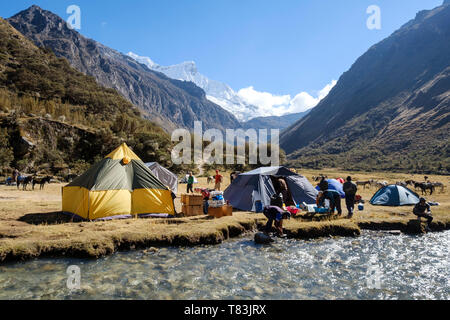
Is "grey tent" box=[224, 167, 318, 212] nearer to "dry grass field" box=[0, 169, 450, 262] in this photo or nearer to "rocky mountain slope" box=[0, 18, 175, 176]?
"dry grass field" box=[0, 169, 450, 262]

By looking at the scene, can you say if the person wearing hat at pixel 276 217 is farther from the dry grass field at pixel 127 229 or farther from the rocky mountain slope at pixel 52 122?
the rocky mountain slope at pixel 52 122

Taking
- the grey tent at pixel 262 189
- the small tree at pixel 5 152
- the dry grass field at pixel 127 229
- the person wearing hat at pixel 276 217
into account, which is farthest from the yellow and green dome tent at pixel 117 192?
the small tree at pixel 5 152

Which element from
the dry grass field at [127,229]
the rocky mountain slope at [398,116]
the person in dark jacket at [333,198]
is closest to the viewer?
the dry grass field at [127,229]

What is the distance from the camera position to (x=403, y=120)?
122250 millimetres

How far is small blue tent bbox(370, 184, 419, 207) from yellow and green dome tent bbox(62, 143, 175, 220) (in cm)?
1255

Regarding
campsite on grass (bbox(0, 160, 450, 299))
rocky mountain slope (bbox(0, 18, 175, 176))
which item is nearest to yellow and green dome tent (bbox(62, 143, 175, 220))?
campsite on grass (bbox(0, 160, 450, 299))

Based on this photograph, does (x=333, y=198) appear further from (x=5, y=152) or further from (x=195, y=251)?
(x=5, y=152)

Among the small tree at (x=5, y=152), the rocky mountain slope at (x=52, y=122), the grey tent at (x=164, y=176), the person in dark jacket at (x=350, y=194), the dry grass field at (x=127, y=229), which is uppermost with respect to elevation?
the rocky mountain slope at (x=52, y=122)

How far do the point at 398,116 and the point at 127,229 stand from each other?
149941 mm

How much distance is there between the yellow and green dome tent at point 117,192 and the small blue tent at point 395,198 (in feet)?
41.2

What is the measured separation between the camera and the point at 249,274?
7.14 m

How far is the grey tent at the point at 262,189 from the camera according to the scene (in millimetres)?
14312

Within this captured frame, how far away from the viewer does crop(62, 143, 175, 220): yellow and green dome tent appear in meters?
11.3

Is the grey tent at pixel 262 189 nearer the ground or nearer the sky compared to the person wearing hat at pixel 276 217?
nearer the sky
